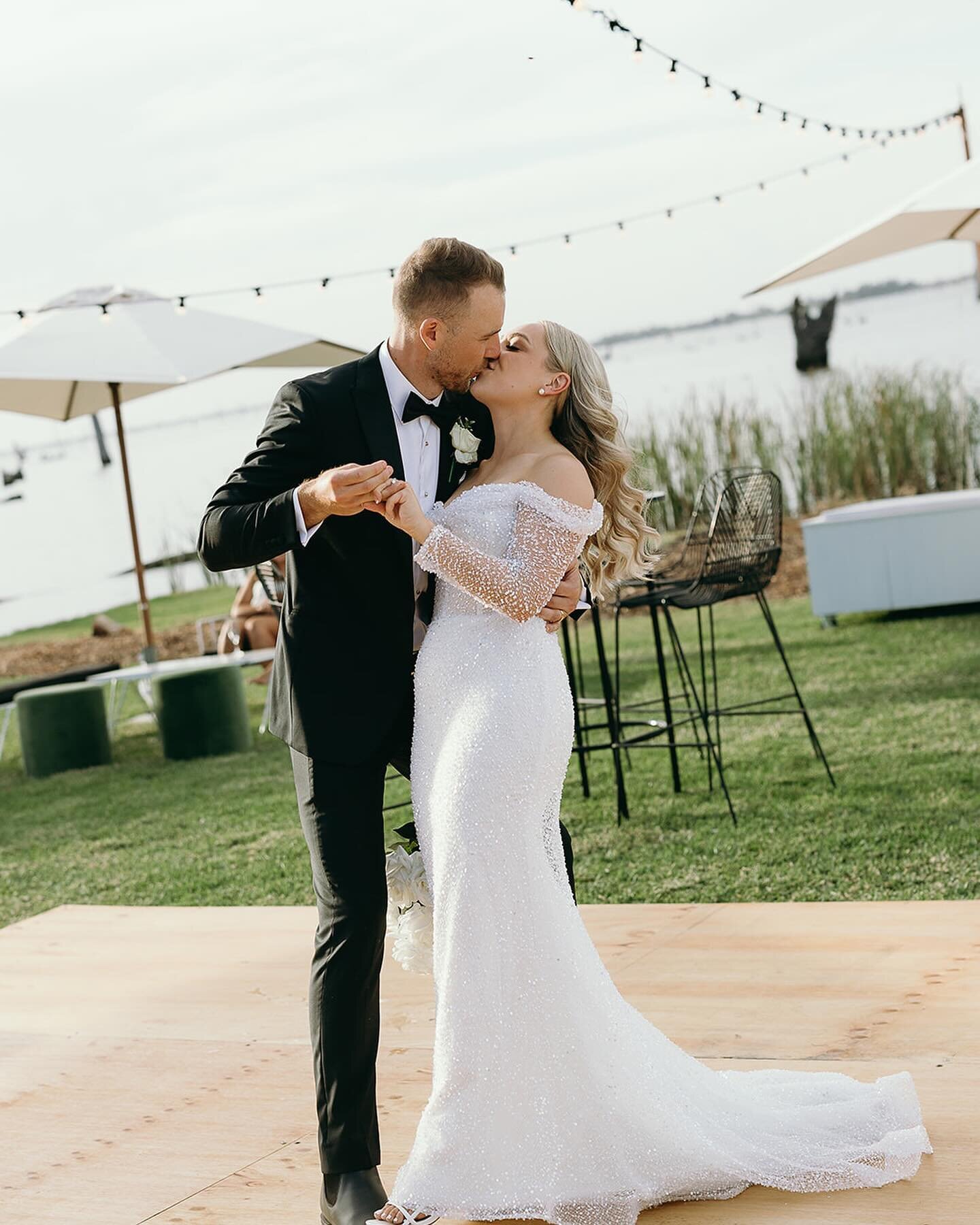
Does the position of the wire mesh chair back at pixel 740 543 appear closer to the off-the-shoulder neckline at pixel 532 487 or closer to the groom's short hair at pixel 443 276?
the off-the-shoulder neckline at pixel 532 487

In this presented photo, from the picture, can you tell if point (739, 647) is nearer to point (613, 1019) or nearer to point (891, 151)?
point (891, 151)

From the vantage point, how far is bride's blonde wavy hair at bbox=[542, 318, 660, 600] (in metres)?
2.70

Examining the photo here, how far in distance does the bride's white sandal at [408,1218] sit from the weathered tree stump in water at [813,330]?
2044 cm

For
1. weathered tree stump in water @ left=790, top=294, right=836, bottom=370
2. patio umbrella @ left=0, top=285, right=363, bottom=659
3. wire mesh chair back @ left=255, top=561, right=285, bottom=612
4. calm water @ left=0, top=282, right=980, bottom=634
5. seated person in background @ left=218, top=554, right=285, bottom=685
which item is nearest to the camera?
wire mesh chair back @ left=255, top=561, right=285, bottom=612

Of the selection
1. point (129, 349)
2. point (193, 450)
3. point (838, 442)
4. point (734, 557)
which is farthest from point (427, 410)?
point (193, 450)

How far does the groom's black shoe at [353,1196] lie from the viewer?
242 centimetres

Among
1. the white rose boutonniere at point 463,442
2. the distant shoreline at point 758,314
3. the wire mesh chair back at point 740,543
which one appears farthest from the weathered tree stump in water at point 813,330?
the white rose boutonniere at point 463,442

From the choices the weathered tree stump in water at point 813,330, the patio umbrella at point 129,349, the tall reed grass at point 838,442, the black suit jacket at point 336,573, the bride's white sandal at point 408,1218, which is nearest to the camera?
the bride's white sandal at point 408,1218

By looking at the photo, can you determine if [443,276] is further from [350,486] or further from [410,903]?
[410,903]

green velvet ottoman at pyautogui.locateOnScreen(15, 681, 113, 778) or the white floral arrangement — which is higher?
the white floral arrangement

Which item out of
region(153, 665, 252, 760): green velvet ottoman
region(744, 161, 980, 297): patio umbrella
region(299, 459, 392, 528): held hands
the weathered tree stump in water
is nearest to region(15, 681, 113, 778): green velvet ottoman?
region(153, 665, 252, 760): green velvet ottoman

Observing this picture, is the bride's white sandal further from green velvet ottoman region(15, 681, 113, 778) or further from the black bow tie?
green velvet ottoman region(15, 681, 113, 778)

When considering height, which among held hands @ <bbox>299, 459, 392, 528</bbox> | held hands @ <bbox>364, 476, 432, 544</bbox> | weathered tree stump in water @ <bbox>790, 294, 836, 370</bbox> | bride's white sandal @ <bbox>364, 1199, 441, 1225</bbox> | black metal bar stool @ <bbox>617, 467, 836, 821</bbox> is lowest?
bride's white sandal @ <bbox>364, 1199, 441, 1225</bbox>

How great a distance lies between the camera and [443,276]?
8.12 feet
